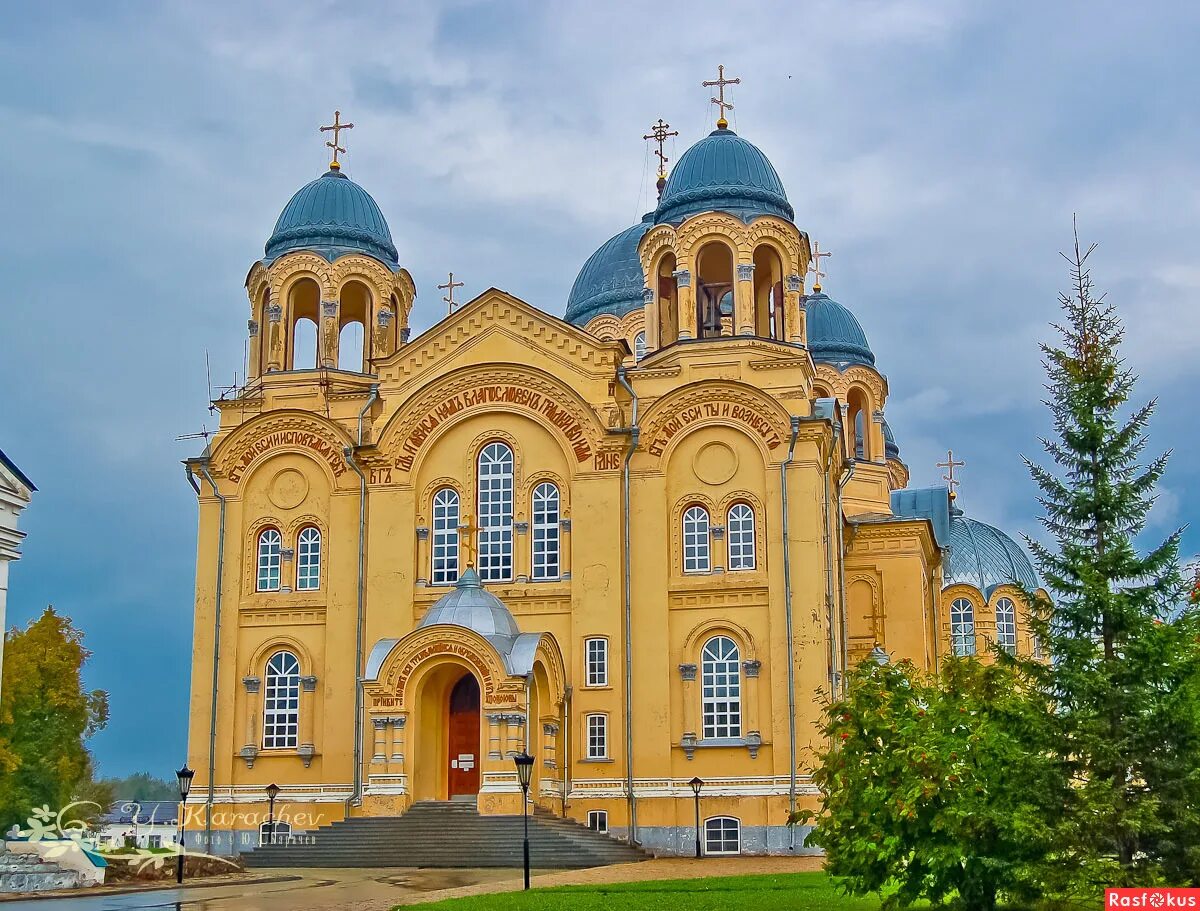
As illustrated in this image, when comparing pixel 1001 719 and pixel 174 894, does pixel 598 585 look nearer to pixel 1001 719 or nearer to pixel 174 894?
pixel 174 894

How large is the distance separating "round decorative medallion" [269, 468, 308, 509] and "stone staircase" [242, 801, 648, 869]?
8502 mm

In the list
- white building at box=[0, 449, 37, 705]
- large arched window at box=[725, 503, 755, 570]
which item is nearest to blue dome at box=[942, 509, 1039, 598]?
large arched window at box=[725, 503, 755, 570]

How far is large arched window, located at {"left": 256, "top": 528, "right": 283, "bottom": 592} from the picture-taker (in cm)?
3522

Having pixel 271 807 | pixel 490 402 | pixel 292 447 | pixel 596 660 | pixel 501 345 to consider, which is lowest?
pixel 271 807

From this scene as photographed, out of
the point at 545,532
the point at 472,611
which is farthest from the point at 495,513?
the point at 472,611

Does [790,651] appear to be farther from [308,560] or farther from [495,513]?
[308,560]

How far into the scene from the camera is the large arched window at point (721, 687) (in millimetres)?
31766

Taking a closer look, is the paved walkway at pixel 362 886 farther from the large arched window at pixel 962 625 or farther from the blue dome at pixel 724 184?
the large arched window at pixel 962 625

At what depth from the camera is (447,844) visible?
94.1 ft

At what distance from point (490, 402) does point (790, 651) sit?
9.06 m

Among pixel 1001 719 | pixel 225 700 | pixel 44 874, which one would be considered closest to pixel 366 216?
pixel 225 700

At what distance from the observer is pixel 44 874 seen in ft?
74.3

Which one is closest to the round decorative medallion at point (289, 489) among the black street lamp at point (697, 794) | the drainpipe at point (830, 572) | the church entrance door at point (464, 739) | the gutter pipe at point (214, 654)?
the gutter pipe at point (214, 654)

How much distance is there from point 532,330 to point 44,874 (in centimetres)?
1666
